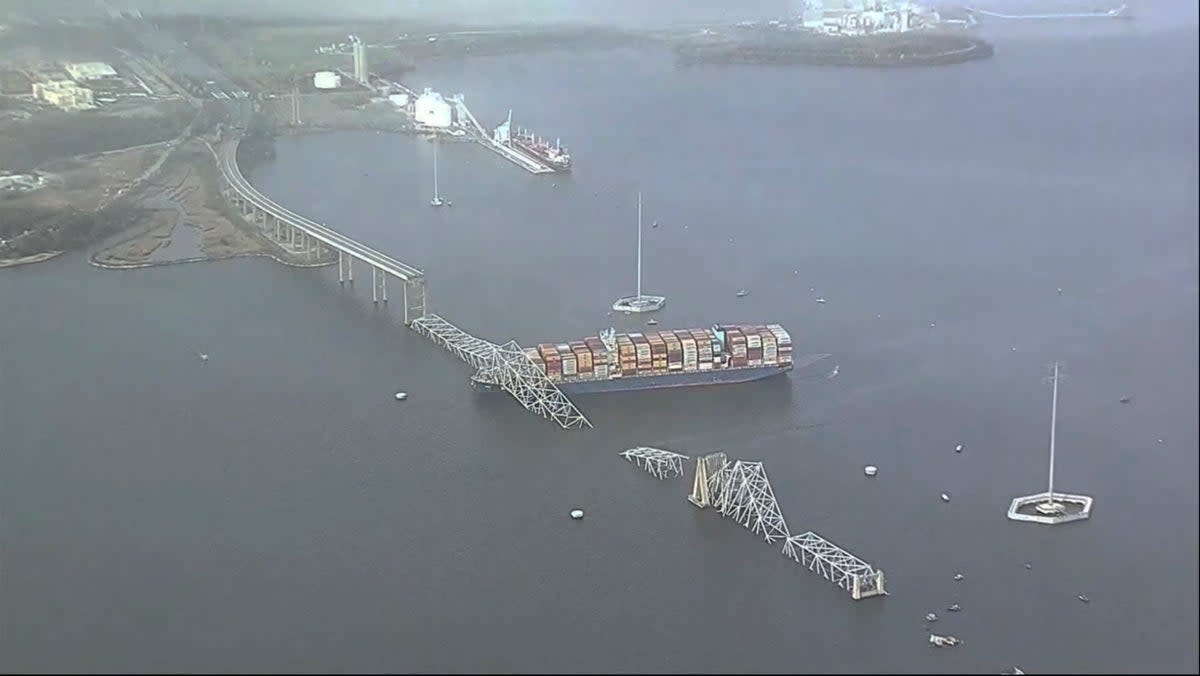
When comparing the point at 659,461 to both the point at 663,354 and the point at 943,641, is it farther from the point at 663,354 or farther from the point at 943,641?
the point at 943,641

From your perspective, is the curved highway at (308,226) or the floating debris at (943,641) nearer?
the floating debris at (943,641)

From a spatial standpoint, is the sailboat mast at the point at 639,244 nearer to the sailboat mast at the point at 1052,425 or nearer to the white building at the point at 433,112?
the sailboat mast at the point at 1052,425

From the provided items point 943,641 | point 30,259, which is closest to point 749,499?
point 943,641

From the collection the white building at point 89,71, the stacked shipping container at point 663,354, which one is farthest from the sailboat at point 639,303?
the white building at point 89,71

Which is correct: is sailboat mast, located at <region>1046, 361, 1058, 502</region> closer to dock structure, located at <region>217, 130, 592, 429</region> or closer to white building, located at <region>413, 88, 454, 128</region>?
dock structure, located at <region>217, 130, 592, 429</region>

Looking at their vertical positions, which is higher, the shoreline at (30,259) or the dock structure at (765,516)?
the shoreline at (30,259)

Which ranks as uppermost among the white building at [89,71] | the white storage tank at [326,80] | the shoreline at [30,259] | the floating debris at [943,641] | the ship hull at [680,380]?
the white building at [89,71]
